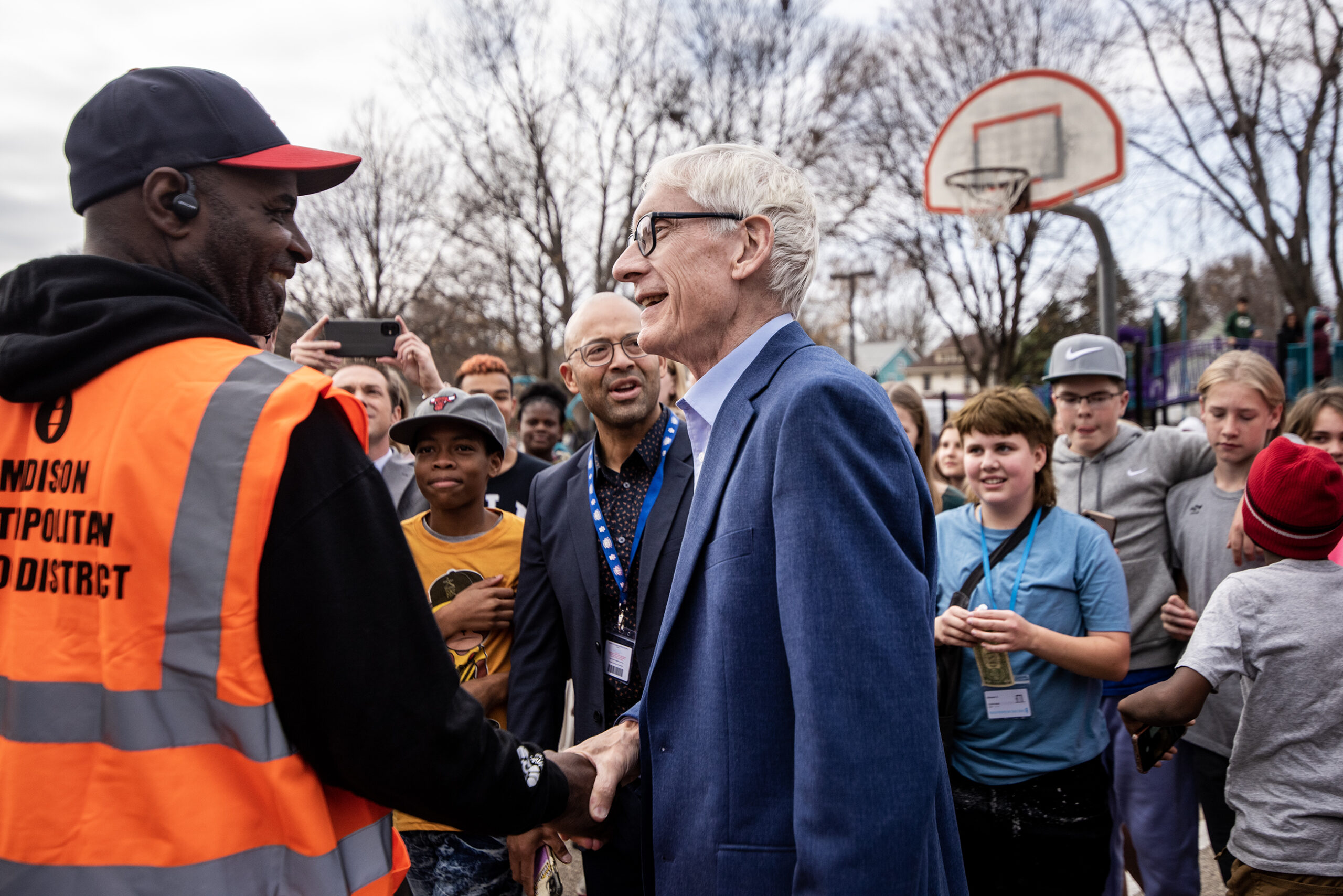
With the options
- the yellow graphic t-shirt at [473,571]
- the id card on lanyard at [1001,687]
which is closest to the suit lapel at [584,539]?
the yellow graphic t-shirt at [473,571]

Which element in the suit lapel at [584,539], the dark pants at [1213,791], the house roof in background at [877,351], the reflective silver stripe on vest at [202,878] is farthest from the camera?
the house roof in background at [877,351]

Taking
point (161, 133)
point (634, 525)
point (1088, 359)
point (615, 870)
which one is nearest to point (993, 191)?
point (1088, 359)

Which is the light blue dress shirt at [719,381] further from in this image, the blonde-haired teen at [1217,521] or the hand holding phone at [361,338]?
the hand holding phone at [361,338]

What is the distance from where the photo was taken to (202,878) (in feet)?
3.87

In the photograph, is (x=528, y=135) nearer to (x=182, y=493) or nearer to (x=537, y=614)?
(x=537, y=614)

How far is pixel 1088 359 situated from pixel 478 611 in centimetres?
286

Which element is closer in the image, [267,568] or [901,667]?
[267,568]

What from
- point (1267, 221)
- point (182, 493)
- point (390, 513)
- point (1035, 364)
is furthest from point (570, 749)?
point (1035, 364)

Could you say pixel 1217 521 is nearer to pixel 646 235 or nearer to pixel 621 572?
pixel 621 572

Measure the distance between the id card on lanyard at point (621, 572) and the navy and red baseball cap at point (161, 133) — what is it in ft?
4.86

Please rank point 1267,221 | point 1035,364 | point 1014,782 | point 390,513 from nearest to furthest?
1. point 390,513
2. point 1014,782
3. point 1267,221
4. point 1035,364

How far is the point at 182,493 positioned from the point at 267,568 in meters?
0.16

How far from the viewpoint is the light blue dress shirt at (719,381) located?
5.74 ft

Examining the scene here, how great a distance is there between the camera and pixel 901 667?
136cm
